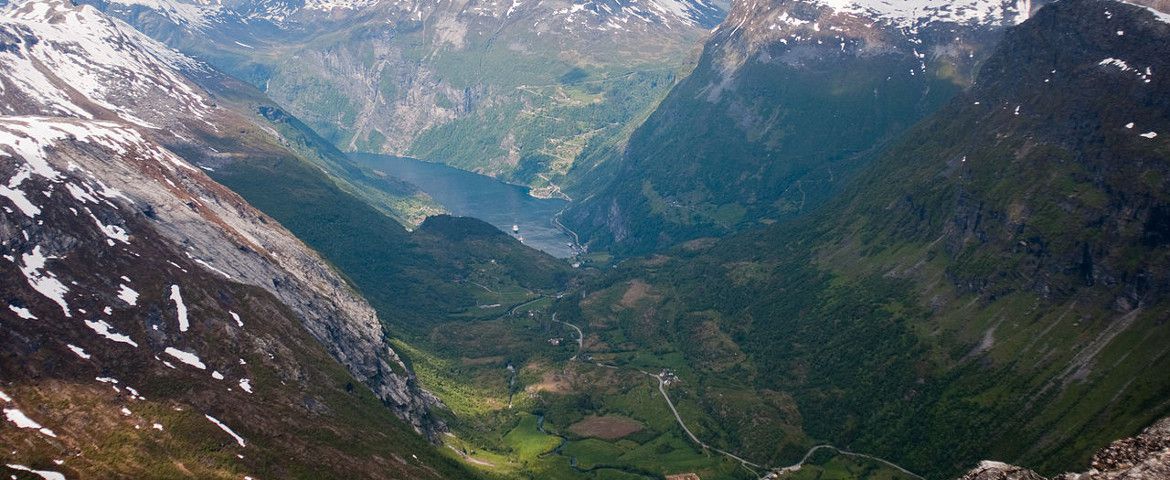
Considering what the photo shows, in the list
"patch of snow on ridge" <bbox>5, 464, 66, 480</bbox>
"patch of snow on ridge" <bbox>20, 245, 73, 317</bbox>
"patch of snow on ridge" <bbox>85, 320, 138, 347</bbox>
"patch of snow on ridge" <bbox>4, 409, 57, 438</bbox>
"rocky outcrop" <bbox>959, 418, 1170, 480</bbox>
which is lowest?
"patch of snow on ridge" <bbox>4, 409, 57, 438</bbox>

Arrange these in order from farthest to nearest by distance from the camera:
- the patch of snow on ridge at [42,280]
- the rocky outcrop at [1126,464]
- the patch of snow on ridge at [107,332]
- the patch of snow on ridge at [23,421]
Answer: the patch of snow on ridge at [107,332] < the patch of snow on ridge at [42,280] < the patch of snow on ridge at [23,421] < the rocky outcrop at [1126,464]

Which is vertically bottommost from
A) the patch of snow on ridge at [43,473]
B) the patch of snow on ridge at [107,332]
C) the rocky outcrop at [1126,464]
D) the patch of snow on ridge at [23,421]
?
the patch of snow on ridge at [23,421]

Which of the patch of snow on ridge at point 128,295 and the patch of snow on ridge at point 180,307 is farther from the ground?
the patch of snow on ridge at point 128,295

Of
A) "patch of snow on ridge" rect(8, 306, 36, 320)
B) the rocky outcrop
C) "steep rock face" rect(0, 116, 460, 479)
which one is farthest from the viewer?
"patch of snow on ridge" rect(8, 306, 36, 320)

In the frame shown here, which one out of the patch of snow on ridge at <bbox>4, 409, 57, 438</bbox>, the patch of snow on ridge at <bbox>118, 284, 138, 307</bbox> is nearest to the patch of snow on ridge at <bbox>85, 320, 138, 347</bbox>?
the patch of snow on ridge at <bbox>118, 284, 138, 307</bbox>

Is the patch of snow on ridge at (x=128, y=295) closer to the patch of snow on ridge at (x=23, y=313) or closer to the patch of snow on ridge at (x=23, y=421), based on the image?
the patch of snow on ridge at (x=23, y=313)

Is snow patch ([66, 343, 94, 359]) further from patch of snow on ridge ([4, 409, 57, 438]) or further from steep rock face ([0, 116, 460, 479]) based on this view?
patch of snow on ridge ([4, 409, 57, 438])

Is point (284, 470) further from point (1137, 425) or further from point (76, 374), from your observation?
point (1137, 425)

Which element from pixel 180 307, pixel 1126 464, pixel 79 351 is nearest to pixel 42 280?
pixel 79 351

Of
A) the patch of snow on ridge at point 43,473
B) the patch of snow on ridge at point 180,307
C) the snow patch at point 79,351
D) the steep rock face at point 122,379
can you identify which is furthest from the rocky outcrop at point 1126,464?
the patch of snow on ridge at point 180,307
